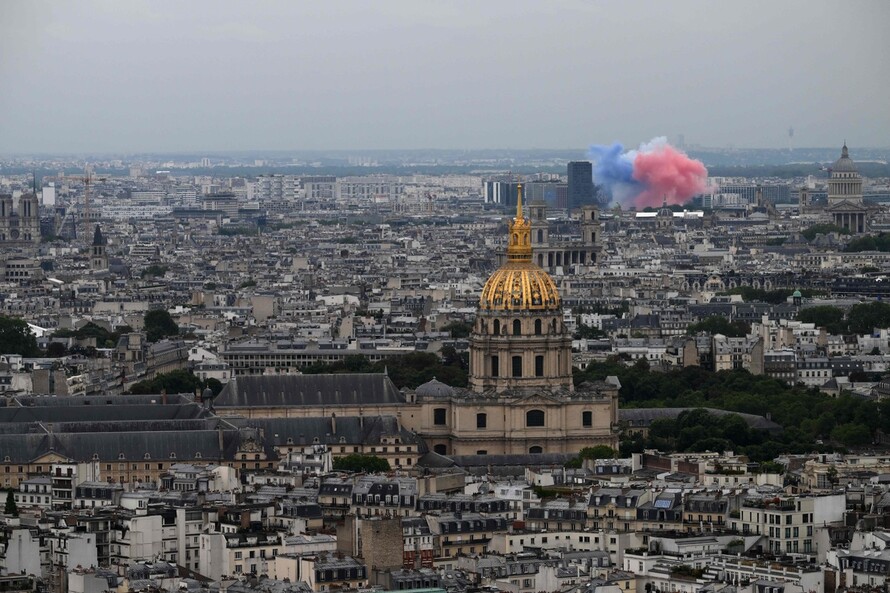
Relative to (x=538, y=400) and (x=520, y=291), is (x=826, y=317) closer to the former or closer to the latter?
(x=520, y=291)

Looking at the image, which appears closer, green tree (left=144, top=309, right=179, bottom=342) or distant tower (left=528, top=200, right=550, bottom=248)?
green tree (left=144, top=309, right=179, bottom=342)

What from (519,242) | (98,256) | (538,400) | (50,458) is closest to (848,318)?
(519,242)

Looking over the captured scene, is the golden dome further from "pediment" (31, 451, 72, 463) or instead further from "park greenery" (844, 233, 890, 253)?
"park greenery" (844, 233, 890, 253)

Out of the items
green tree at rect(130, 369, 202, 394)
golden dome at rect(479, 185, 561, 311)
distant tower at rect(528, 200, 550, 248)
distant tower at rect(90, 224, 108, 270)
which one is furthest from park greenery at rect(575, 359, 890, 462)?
distant tower at rect(90, 224, 108, 270)

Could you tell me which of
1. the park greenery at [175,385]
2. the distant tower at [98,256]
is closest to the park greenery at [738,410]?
the park greenery at [175,385]

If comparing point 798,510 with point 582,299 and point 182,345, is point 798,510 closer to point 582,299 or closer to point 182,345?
point 182,345

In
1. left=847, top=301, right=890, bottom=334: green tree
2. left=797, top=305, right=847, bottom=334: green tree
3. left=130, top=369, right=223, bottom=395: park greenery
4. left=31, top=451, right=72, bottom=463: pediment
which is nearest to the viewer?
left=31, top=451, right=72, bottom=463: pediment

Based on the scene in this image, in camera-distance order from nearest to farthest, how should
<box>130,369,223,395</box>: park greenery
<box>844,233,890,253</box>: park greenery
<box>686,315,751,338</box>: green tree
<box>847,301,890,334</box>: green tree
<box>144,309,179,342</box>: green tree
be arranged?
<box>130,369,223,395</box>: park greenery < <box>686,315,751,338</box>: green tree < <box>847,301,890,334</box>: green tree < <box>144,309,179,342</box>: green tree < <box>844,233,890,253</box>: park greenery
